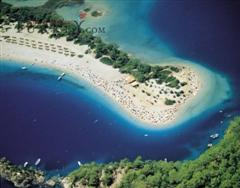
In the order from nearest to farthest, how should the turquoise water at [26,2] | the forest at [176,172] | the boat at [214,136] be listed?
the forest at [176,172], the boat at [214,136], the turquoise water at [26,2]

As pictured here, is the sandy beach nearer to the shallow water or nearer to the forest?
the shallow water

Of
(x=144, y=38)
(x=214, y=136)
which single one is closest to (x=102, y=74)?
(x=144, y=38)

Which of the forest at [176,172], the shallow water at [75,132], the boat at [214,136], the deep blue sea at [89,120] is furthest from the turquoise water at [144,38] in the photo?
the forest at [176,172]

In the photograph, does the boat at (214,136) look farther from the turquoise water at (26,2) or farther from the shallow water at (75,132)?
the turquoise water at (26,2)

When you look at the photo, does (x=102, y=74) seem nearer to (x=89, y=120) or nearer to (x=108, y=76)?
(x=108, y=76)

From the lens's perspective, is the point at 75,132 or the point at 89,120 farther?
the point at 89,120

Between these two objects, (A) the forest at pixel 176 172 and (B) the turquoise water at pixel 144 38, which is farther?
(B) the turquoise water at pixel 144 38

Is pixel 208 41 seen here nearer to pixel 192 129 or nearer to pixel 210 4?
pixel 210 4

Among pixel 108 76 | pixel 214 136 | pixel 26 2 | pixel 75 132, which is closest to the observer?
pixel 214 136
